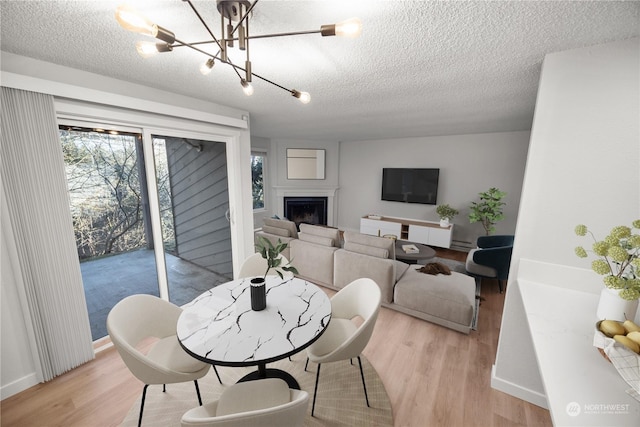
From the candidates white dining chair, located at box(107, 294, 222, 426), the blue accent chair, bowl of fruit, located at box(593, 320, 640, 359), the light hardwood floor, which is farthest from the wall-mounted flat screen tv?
white dining chair, located at box(107, 294, 222, 426)

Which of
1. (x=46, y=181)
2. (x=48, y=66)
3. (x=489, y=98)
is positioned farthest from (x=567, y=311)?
(x=48, y=66)

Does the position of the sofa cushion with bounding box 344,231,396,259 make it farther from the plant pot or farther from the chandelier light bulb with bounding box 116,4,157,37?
the chandelier light bulb with bounding box 116,4,157,37

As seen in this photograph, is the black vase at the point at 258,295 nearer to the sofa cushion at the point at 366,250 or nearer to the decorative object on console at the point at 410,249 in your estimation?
the sofa cushion at the point at 366,250

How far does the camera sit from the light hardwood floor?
1.58 metres

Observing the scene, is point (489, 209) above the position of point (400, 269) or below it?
above

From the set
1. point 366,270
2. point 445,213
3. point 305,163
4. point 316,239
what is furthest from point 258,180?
point 445,213

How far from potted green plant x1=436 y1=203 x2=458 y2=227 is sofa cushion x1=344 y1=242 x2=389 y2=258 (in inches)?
107

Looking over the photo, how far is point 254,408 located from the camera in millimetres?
1146

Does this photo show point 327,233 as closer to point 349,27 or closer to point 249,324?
point 249,324

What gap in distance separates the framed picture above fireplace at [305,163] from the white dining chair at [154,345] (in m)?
4.65

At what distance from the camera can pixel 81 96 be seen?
1782 mm

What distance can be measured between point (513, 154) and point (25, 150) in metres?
6.15

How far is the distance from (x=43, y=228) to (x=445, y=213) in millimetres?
5462

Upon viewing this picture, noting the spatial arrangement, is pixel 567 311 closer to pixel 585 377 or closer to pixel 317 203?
pixel 585 377
